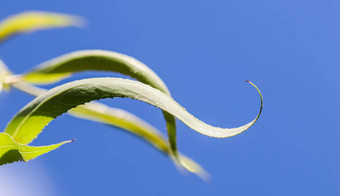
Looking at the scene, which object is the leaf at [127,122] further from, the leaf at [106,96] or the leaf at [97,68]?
the leaf at [106,96]

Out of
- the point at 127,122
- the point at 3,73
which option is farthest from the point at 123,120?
the point at 3,73

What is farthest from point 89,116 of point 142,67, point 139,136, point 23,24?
point 23,24

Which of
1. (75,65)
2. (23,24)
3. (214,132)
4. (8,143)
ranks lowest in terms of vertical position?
(8,143)

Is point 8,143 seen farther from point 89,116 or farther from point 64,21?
point 64,21

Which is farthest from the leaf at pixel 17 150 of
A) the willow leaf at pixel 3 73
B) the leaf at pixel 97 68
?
the willow leaf at pixel 3 73

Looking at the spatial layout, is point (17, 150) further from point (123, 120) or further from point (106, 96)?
point (123, 120)

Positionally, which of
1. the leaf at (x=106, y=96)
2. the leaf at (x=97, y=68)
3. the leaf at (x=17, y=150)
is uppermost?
the leaf at (x=97, y=68)

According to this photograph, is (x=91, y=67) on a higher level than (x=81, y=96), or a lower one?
higher

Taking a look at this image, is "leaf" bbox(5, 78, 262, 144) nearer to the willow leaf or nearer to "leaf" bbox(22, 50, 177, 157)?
"leaf" bbox(22, 50, 177, 157)
